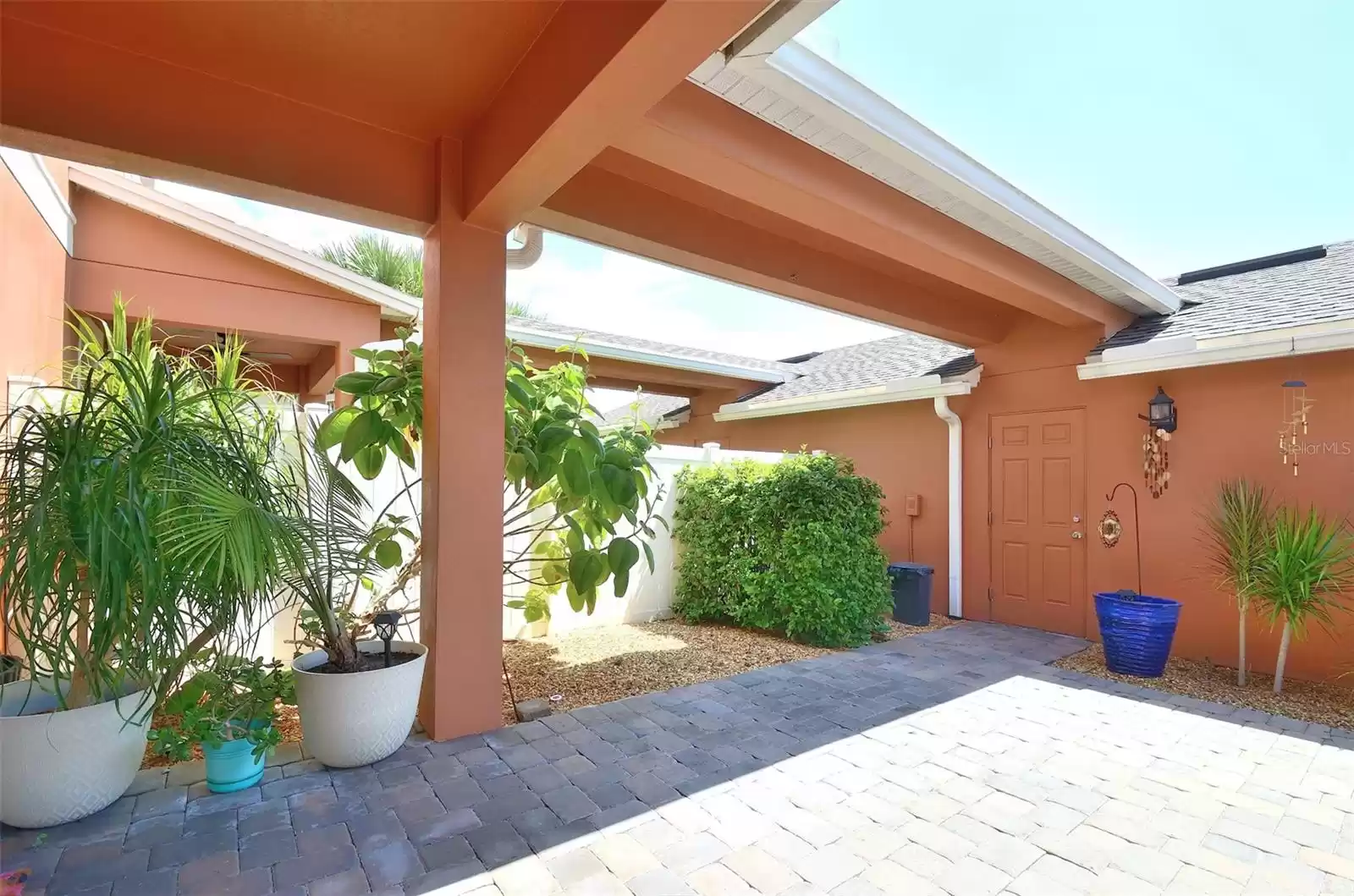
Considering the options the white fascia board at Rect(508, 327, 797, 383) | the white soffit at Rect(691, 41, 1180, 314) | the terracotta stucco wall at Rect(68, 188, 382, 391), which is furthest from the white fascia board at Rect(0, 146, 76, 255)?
the white soffit at Rect(691, 41, 1180, 314)

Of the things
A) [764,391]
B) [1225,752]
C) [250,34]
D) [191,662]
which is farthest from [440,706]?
[764,391]

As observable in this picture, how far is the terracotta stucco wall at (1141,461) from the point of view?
4.93 m

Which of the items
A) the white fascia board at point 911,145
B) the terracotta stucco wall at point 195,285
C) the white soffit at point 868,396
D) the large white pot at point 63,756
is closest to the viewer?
the large white pot at point 63,756

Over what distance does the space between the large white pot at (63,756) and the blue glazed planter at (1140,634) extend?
624 cm

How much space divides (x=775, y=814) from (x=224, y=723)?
2.53 metres

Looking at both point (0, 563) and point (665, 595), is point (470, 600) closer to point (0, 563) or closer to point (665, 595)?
point (0, 563)

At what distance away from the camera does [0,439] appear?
251cm

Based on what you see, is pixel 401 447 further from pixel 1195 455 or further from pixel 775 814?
pixel 1195 455

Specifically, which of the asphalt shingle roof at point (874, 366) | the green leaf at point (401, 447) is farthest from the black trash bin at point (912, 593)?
the green leaf at point (401, 447)

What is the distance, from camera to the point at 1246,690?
4.73 metres

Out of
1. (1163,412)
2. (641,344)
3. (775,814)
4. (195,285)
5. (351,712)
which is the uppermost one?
(641,344)

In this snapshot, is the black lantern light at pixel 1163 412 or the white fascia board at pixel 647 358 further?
the white fascia board at pixel 647 358

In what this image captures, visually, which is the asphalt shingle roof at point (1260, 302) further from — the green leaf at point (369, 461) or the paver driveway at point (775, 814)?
the green leaf at point (369, 461)

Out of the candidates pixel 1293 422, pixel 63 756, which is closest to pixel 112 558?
pixel 63 756
